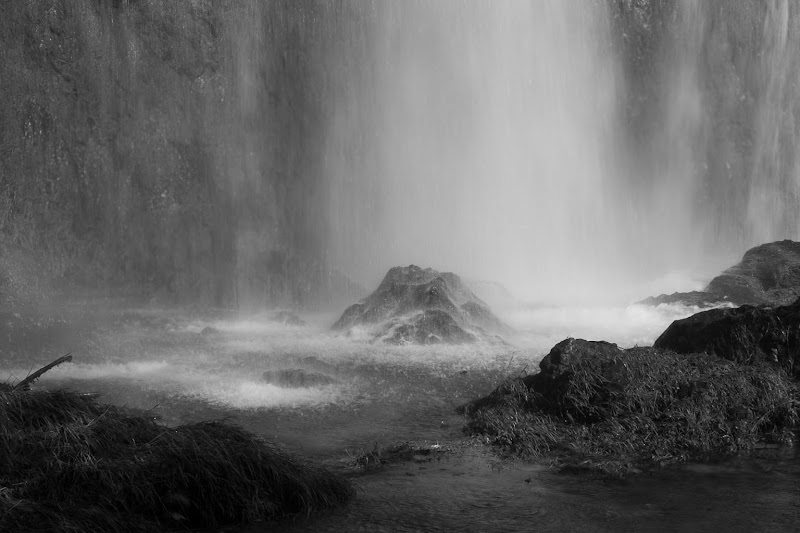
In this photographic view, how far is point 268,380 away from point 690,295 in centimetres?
1273

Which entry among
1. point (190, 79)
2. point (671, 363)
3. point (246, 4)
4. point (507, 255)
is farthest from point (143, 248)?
point (671, 363)

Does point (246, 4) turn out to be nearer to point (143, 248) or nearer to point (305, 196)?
point (305, 196)

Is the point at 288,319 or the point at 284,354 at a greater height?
the point at 288,319

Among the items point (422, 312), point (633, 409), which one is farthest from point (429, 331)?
point (633, 409)

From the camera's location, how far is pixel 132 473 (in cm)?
770

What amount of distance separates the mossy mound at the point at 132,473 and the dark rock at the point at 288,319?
42.9 ft

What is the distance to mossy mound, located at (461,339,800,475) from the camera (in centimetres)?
1029

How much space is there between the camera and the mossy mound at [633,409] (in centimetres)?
1029

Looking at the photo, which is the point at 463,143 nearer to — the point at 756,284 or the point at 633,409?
the point at 756,284

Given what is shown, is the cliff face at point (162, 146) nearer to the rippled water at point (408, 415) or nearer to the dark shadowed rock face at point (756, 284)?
the rippled water at point (408, 415)

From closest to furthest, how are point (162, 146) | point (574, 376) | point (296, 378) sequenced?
point (574, 376) → point (296, 378) → point (162, 146)

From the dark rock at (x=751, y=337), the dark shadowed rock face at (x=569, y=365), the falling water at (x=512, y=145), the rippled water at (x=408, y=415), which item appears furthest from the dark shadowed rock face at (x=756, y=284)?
the dark shadowed rock face at (x=569, y=365)

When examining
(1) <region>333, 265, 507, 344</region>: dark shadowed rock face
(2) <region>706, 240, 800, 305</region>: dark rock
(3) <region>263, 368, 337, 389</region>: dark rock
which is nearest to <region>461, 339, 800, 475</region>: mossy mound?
(3) <region>263, 368, 337, 389</region>: dark rock

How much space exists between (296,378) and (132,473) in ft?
20.1
